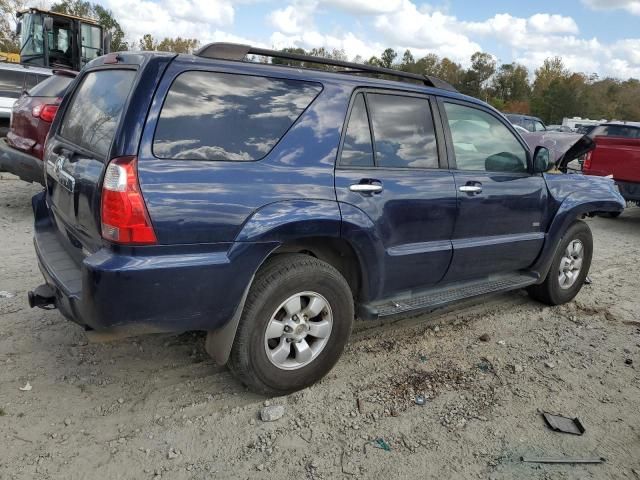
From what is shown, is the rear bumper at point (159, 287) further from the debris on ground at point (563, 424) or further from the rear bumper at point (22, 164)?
the rear bumper at point (22, 164)

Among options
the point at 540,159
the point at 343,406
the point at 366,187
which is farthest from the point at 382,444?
the point at 540,159

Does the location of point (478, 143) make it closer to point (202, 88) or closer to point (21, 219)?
point (202, 88)

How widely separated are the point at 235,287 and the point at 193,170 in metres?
0.63

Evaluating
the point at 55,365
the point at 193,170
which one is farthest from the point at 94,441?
the point at 193,170

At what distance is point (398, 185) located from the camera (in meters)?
3.32

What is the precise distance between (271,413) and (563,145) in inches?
344

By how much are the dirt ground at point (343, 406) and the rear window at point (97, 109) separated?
139 cm

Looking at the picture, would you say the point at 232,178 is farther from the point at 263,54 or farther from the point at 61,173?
the point at 61,173

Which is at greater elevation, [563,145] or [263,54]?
[263,54]

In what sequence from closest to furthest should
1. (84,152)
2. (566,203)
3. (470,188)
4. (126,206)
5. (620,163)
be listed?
(126,206) < (84,152) < (470,188) < (566,203) < (620,163)

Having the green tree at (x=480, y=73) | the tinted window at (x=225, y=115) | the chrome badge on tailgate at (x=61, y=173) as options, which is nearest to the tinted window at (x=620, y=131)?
the tinted window at (x=225, y=115)

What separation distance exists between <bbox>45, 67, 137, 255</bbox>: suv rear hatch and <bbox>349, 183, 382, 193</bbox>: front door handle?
1.32 meters

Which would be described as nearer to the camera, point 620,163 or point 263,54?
point 263,54

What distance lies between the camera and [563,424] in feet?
9.96
